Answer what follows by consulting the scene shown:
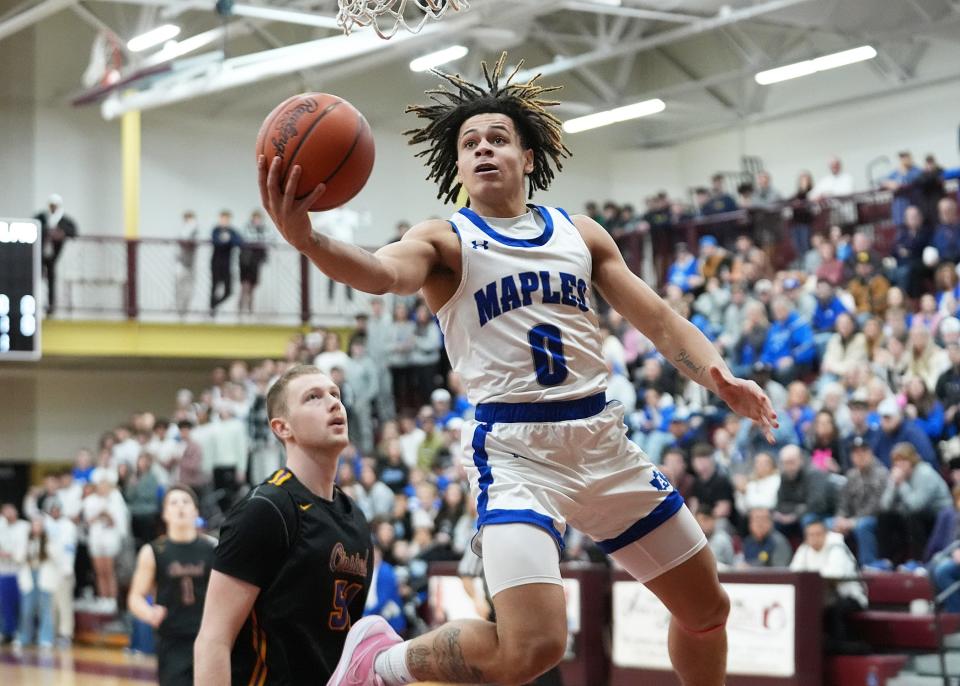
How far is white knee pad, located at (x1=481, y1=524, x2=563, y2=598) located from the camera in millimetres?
4246

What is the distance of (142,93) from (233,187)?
5479 millimetres

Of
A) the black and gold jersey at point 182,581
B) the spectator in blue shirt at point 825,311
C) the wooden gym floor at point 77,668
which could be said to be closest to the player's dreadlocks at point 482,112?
the black and gold jersey at point 182,581

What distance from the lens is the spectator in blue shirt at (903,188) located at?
16.7 metres

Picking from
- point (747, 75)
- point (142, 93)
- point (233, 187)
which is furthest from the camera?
point (233, 187)

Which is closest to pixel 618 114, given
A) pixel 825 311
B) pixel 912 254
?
Result: pixel 912 254

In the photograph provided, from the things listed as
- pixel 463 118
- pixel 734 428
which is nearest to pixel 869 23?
pixel 734 428

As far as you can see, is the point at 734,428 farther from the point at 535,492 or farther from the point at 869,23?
the point at 869,23

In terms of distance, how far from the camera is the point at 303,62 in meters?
18.9

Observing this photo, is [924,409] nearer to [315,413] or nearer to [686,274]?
[686,274]

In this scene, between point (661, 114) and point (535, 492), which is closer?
point (535, 492)

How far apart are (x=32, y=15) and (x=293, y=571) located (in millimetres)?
18660

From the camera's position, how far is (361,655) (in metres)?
4.20

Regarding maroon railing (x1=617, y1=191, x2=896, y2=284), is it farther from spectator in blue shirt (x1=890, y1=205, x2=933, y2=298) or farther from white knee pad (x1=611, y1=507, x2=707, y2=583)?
white knee pad (x1=611, y1=507, x2=707, y2=583)

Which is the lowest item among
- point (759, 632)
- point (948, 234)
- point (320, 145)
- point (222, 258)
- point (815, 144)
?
point (759, 632)
